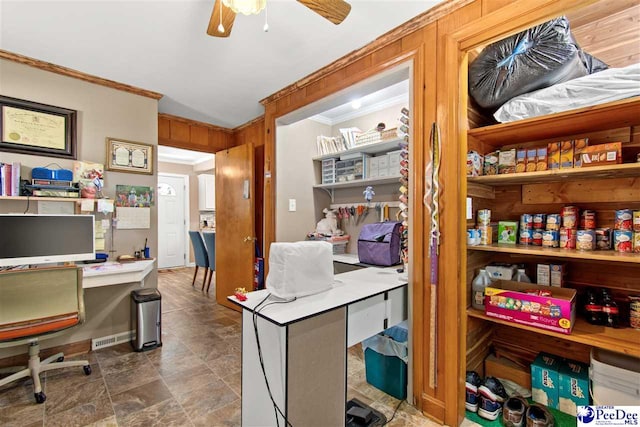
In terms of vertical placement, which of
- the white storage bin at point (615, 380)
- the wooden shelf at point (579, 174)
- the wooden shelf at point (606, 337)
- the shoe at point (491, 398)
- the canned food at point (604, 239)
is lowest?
the shoe at point (491, 398)

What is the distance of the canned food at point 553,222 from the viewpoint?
5.52 feet

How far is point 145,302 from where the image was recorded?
261 cm

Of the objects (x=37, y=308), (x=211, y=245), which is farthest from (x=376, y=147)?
(x=211, y=245)

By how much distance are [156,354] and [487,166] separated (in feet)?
9.85

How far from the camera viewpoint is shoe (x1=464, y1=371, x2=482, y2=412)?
176 cm

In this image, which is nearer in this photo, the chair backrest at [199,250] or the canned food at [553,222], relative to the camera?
the canned food at [553,222]

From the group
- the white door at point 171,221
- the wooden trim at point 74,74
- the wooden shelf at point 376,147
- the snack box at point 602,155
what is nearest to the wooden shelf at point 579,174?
the snack box at point 602,155

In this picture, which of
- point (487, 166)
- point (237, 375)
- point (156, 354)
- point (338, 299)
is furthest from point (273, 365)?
point (156, 354)

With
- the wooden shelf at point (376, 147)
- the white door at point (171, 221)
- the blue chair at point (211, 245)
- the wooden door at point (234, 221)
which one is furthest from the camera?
→ the white door at point (171, 221)

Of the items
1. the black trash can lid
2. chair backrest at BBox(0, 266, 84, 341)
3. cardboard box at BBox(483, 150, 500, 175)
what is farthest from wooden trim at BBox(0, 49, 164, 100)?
cardboard box at BBox(483, 150, 500, 175)

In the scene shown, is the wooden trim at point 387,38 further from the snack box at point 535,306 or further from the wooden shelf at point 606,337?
the wooden shelf at point 606,337

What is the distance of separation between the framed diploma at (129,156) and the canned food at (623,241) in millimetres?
3624

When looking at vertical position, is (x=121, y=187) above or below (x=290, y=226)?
above

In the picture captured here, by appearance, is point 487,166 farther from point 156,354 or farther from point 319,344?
point 156,354
